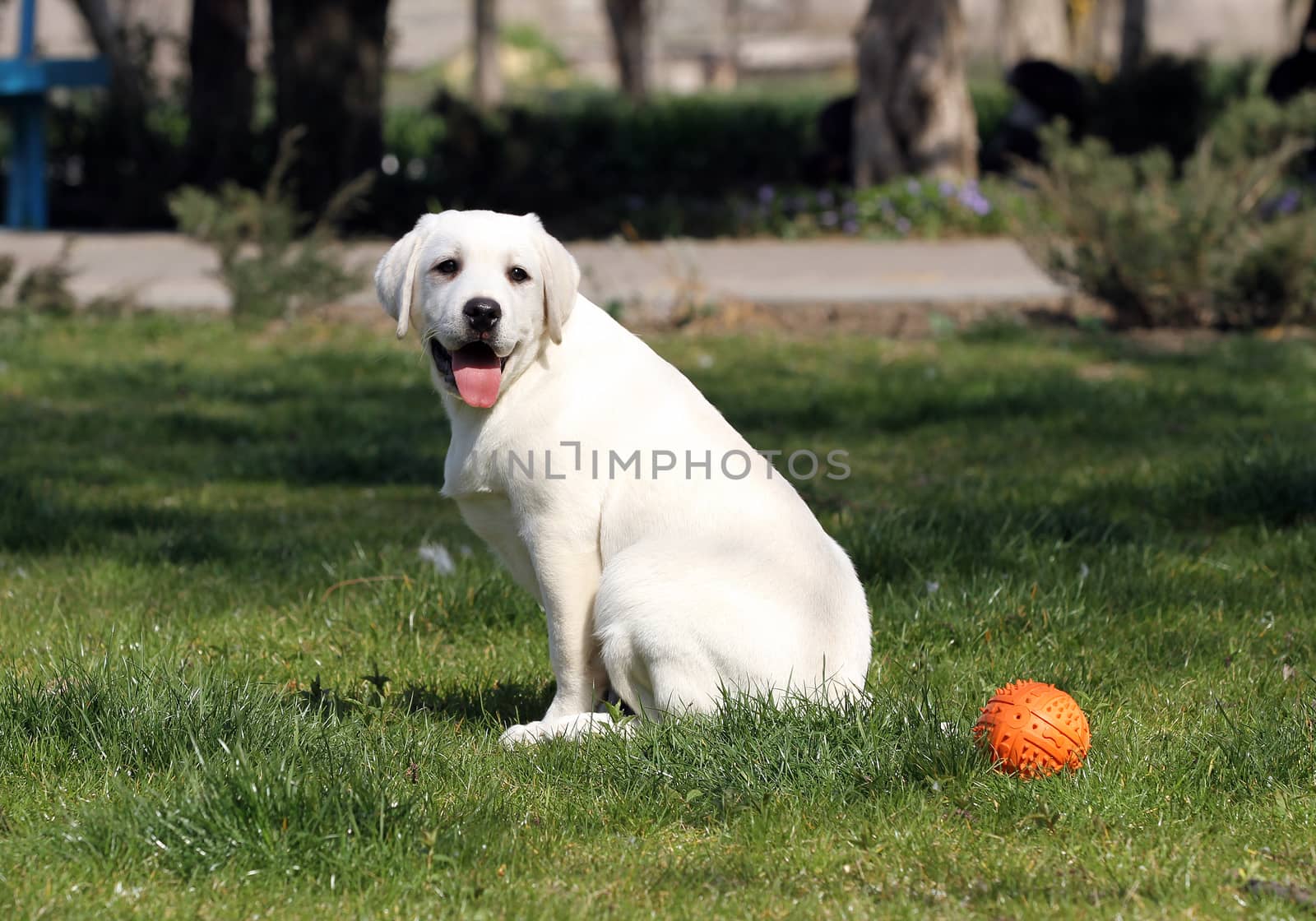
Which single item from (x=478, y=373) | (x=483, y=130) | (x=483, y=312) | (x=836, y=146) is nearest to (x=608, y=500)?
(x=478, y=373)

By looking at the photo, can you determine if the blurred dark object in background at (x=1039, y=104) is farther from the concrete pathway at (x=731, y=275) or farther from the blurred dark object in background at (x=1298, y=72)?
the concrete pathway at (x=731, y=275)

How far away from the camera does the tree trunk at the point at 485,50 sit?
114ft

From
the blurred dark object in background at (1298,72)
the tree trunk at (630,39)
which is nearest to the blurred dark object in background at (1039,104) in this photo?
the blurred dark object in background at (1298,72)

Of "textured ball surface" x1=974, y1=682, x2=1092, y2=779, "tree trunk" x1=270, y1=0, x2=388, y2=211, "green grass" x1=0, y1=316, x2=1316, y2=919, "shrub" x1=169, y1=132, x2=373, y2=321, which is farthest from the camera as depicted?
"tree trunk" x1=270, y1=0, x2=388, y2=211

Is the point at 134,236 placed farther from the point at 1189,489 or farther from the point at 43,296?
the point at 1189,489

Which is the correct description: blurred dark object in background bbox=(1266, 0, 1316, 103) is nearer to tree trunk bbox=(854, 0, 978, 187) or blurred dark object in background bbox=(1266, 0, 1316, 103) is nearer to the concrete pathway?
tree trunk bbox=(854, 0, 978, 187)

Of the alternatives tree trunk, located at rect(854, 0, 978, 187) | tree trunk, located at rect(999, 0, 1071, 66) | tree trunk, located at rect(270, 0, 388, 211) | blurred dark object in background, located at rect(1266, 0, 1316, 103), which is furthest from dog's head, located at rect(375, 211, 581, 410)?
tree trunk, located at rect(999, 0, 1071, 66)

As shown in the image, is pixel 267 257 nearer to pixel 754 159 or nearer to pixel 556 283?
pixel 556 283

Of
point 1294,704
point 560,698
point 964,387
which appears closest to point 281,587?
point 560,698

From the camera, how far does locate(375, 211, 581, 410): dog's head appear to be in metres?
3.72

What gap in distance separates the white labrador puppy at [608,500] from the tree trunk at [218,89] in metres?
13.9

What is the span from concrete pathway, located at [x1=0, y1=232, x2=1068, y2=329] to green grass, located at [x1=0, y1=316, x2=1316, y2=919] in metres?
2.87

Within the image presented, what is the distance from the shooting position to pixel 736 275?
1377 centimetres

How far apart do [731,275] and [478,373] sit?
10162mm
